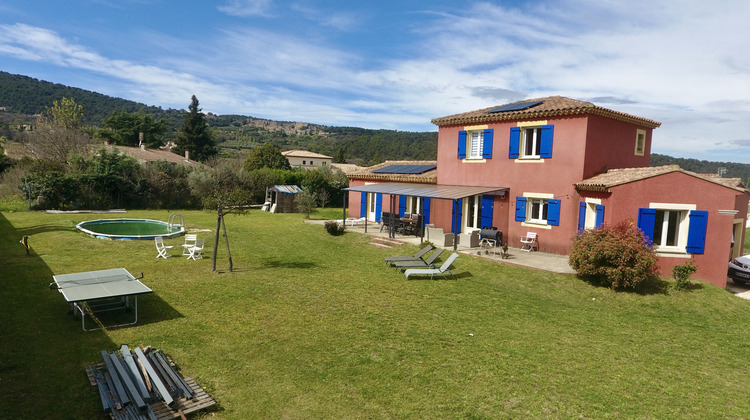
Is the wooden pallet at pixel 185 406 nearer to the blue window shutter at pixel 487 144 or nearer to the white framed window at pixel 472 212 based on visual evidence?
the white framed window at pixel 472 212

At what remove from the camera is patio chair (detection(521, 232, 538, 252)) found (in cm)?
1897

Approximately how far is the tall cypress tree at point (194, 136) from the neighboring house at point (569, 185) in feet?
189

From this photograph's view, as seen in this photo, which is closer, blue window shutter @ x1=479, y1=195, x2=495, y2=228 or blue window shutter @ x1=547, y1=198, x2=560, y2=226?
blue window shutter @ x1=547, y1=198, x2=560, y2=226

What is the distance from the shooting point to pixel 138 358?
23.7 ft

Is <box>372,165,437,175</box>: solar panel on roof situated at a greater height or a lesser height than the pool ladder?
greater

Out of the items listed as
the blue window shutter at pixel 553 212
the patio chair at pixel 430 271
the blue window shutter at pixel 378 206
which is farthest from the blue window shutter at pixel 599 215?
the blue window shutter at pixel 378 206

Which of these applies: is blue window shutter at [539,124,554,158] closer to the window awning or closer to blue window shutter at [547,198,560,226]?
blue window shutter at [547,198,560,226]

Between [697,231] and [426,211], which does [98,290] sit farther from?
[697,231]

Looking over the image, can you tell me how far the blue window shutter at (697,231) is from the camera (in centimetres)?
1527

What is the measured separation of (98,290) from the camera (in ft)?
31.5

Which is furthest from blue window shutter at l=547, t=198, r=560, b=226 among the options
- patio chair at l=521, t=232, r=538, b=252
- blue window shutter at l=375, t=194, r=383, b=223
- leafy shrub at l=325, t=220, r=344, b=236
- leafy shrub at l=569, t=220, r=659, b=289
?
blue window shutter at l=375, t=194, r=383, b=223

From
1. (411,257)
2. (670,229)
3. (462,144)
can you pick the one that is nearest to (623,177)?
(670,229)

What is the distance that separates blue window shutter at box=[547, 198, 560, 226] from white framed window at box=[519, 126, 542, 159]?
7.54 ft

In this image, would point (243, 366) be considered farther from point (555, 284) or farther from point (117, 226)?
point (117, 226)
